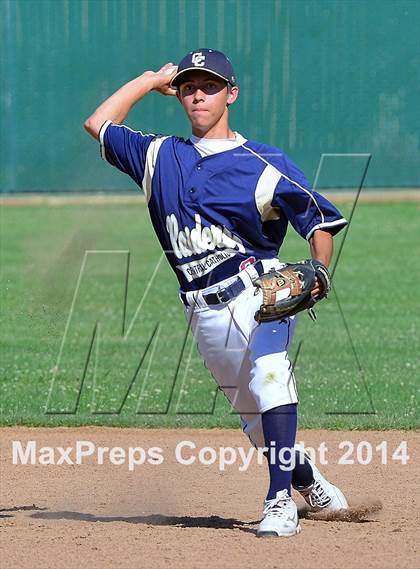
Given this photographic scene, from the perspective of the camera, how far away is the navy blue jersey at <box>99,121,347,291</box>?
4.12 meters

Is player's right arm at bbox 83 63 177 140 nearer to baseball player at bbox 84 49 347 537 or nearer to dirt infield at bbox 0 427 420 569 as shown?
baseball player at bbox 84 49 347 537

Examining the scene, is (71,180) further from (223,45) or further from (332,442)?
(332,442)

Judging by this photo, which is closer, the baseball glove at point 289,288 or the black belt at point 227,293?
the baseball glove at point 289,288

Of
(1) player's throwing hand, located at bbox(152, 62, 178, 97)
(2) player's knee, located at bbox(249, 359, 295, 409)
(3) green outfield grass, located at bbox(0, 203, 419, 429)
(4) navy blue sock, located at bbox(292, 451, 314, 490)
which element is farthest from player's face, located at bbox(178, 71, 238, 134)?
(3) green outfield grass, located at bbox(0, 203, 419, 429)

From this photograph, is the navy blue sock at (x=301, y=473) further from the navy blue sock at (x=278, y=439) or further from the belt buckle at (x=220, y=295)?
the belt buckle at (x=220, y=295)

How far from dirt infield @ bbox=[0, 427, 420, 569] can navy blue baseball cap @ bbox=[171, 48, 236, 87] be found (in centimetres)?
176

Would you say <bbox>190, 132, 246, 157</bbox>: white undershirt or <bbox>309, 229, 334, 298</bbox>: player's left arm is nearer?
<bbox>309, 229, 334, 298</bbox>: player's left arm

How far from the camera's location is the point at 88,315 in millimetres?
10078

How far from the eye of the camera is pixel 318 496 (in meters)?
4.54

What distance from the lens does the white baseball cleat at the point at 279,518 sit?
398 centimetres

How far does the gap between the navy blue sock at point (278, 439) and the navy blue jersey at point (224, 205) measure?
0.57 metres

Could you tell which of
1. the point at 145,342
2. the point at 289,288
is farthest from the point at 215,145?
the point at 145,342

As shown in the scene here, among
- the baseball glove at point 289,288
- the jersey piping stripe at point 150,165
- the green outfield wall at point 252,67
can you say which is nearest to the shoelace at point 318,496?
the baseball glove at point 289,288

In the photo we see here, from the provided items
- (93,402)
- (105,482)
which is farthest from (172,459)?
(93,402)
